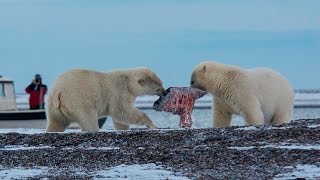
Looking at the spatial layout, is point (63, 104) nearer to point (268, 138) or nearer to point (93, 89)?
point (93, 89)

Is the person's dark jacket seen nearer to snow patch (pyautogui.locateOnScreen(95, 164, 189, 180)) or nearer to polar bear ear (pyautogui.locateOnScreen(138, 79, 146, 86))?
polar bear ear (pyautogui.locateOnScreen(138, 79, 146, 86))

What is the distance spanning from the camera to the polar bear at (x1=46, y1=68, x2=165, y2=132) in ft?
43.3

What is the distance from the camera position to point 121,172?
8.21 meters

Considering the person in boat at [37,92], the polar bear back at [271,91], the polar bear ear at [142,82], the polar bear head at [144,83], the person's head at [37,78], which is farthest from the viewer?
the person in boat at [37,92]

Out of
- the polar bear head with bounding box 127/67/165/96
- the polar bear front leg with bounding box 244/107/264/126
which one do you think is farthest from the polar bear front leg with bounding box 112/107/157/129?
the polar bear front leg with bounding box 244/107/264/126

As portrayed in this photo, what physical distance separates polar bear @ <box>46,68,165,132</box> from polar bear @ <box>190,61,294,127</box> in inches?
41.8

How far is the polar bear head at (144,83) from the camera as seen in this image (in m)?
14.3

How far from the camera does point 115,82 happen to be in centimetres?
1402

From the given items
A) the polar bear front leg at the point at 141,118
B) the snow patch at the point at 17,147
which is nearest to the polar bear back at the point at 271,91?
the polar bear front leg at the point at 141,118

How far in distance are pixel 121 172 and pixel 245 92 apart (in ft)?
17.8

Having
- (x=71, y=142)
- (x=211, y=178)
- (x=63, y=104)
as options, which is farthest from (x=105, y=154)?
(x=63, y=104)

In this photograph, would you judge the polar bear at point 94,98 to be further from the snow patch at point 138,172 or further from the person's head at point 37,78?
the person's head at point 37,78

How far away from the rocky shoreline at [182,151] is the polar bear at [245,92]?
2221 mm

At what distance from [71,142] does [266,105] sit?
4.27m
